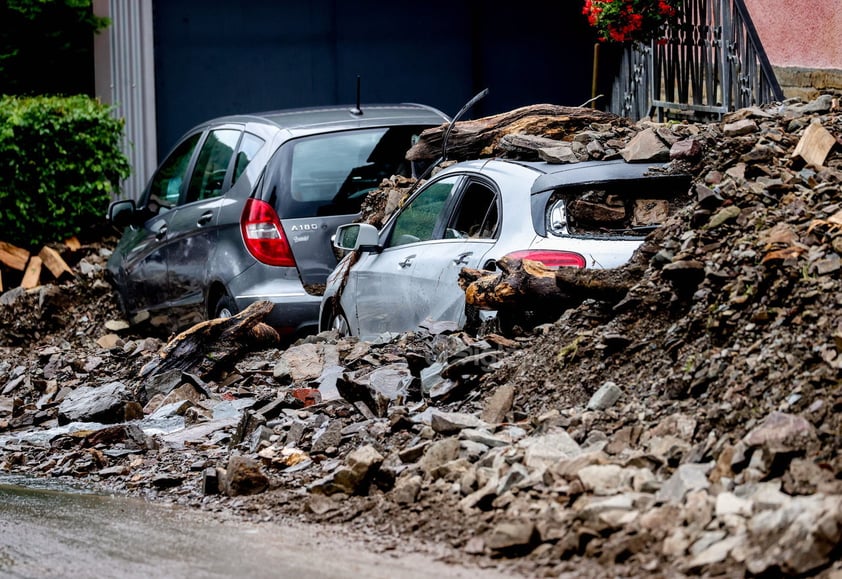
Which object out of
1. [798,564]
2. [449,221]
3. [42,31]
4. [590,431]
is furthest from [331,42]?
[798,564]

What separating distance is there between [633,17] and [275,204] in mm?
4257

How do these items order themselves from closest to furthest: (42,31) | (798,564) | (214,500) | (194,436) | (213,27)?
(798,564) < (214,500) < (194,436) < (42,31) < (213,27)

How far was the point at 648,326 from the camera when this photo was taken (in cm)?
666

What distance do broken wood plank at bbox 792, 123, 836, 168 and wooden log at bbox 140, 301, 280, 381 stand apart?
423cm

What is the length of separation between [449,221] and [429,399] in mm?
1436

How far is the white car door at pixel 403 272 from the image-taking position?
8.33m

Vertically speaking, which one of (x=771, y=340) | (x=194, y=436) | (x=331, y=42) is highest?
(x=331, y=42)

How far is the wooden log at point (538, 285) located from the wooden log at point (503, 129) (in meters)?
1.93

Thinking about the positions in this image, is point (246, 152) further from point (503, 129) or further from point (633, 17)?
point (633, 17)

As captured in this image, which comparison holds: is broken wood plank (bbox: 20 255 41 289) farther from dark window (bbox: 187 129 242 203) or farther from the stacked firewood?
dark window (bbox: 187 129 242 203)

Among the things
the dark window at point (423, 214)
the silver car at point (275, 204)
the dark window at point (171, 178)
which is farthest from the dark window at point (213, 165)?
the dark window at point (423, 214)

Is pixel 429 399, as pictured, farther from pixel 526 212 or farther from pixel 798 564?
pixel 798 564

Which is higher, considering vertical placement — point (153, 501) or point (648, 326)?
point (648, 326)

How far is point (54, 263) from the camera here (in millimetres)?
13914
